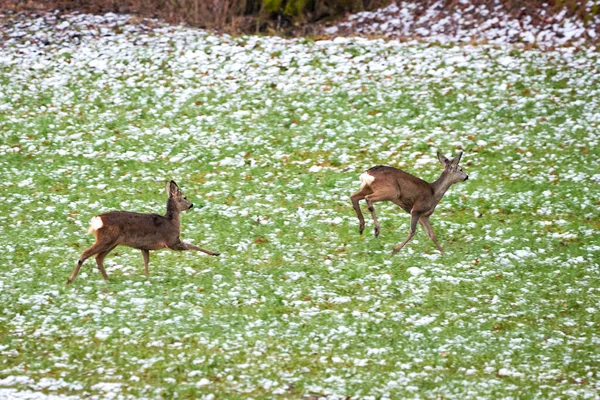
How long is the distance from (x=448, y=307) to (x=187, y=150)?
717 centimetres

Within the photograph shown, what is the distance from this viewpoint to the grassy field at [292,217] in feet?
26.1

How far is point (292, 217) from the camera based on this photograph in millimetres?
12234

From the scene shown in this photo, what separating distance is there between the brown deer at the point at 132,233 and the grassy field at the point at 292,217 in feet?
1.17

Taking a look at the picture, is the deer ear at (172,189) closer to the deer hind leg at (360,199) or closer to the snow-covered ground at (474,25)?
the deer hind leg at (360,199)

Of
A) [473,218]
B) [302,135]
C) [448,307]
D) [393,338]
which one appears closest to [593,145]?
[473,218]

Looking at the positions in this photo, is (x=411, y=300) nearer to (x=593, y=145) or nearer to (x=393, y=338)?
(x=393, y=338)

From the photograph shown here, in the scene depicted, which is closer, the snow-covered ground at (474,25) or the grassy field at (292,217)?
the grassy field at (292,217)

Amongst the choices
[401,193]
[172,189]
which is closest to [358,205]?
[401,193]

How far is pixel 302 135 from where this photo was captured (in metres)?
15.6

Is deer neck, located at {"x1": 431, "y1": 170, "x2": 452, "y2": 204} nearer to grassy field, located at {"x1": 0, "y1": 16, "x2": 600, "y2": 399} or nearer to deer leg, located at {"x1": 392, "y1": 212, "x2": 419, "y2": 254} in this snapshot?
deer leg, located at {"x1": 392, "y1": 212, "x2": 419, "y2": 254}

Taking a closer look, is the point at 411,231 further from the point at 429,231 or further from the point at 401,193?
the point at 401,193

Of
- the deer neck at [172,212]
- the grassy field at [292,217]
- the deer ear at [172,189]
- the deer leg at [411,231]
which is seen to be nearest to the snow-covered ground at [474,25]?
the grassy field at [292,217]

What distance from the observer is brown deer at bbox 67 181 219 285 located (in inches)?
372

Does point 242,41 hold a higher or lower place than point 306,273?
higher
